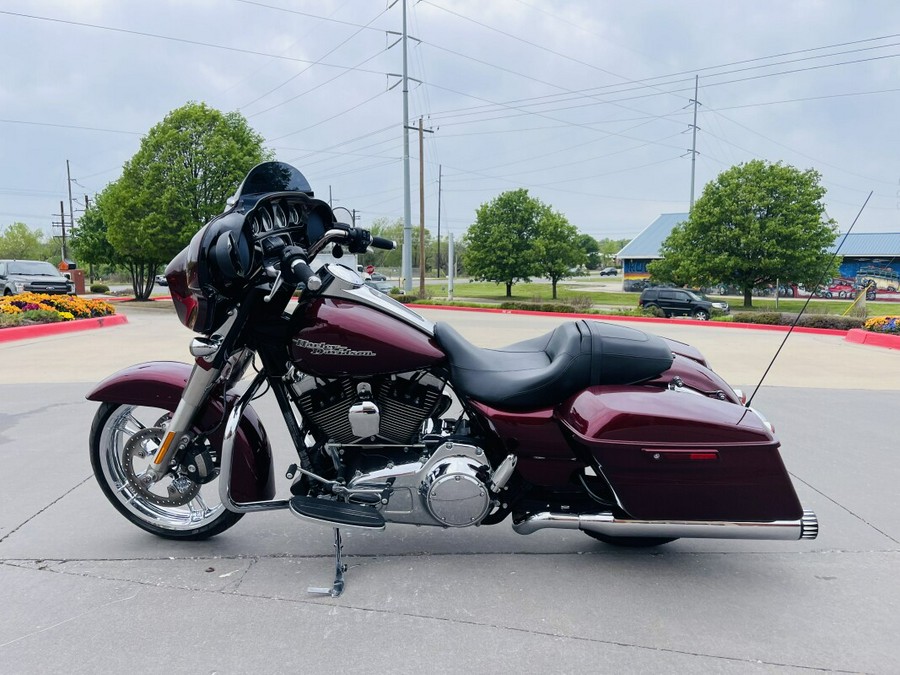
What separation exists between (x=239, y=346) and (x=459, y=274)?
74.0m

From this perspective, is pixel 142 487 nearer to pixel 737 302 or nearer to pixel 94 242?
pixel 94 242

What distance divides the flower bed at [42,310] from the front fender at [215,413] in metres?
11.2

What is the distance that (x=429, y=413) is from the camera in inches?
111

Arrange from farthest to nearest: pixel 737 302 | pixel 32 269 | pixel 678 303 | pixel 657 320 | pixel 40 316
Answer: pixel 737 302 → pixel 678 303 → pixel 32 269 → pixel 657 320 → pixel 40 316

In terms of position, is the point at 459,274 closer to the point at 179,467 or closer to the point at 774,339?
the point at 774,339

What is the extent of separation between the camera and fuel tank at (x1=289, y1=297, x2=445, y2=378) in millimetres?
2609

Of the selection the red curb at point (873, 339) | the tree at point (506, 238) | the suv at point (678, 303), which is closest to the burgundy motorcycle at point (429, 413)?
the red curb at point (873, 339)

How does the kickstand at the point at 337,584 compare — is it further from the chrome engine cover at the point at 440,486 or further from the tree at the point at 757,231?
the tree at the point at 757,231

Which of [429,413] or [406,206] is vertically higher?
[406,206]

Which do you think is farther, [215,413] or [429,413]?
[215,413]

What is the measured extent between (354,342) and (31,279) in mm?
22835

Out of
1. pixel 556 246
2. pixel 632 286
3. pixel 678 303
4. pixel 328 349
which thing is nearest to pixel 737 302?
pixel 556 246

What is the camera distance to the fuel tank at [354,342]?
2609 mm

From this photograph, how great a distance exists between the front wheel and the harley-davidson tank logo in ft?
3.56
